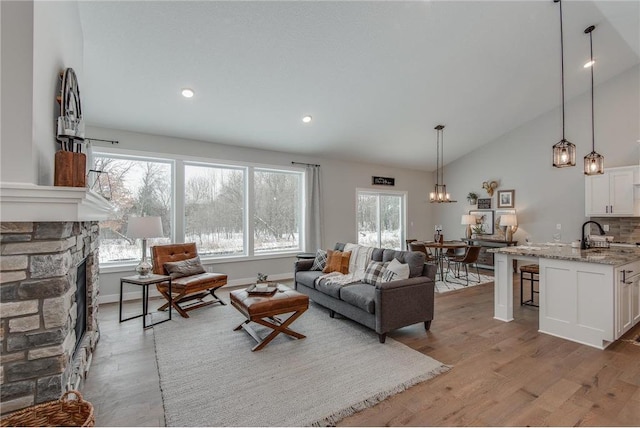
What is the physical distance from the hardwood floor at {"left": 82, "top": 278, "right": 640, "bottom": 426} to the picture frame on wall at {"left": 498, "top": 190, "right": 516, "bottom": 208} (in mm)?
3911

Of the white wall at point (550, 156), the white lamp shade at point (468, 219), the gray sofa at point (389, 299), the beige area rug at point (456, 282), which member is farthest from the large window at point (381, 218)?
the gray sofa at point (389, 299)

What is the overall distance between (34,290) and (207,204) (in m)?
3.87

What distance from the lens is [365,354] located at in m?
2.78

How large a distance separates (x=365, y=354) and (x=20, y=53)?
3.21 meters

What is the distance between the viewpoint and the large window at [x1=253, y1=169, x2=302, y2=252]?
5887 mm

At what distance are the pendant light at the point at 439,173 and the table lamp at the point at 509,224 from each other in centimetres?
127

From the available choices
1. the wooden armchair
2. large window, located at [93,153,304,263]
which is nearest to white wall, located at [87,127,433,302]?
large window, located at [93,153,304,263]

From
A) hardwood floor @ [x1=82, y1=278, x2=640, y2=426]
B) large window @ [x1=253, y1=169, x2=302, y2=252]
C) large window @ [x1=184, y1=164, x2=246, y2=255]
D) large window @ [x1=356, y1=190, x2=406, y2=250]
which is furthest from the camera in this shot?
large window @ [x1=356, y1=190, x2=406, y2=250]

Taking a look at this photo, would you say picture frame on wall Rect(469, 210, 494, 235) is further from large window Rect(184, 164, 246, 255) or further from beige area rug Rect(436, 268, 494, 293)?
large window Rect(184, 164, 246, 255)

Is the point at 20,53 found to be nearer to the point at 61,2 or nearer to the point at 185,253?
the point at 61,2

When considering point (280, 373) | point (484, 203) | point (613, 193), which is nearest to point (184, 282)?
point (280, 373)

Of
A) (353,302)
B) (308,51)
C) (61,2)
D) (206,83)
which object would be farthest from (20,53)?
(353,302)

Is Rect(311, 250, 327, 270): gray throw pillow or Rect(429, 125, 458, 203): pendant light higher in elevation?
Rect(429, 125, 458, 203): pendant light

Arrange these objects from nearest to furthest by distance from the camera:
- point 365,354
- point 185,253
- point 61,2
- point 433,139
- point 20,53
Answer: point 20,53 < point 61,2 < point 365,354 < point 185,253 < point 433,139
